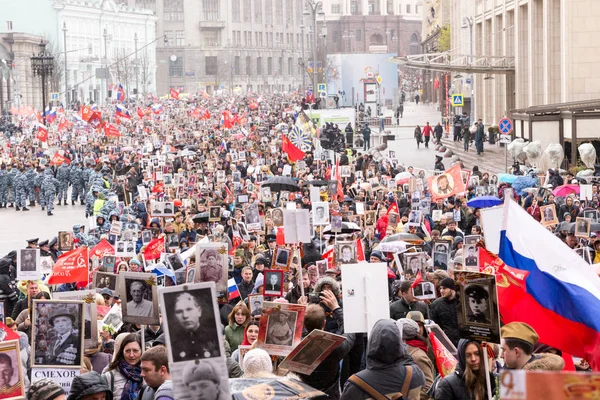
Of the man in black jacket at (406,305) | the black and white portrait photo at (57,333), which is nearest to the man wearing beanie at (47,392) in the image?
the black and white portrait photo at (57,333)

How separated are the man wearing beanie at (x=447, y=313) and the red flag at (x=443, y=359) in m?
1.57

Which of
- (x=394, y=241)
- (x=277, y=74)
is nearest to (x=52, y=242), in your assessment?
(x=394, y=241)

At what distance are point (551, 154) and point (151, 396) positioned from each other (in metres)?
24.5

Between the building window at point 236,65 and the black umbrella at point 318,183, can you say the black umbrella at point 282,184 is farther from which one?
the building window at point 236,65

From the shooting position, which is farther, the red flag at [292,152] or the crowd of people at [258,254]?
the red flag at [292,152]

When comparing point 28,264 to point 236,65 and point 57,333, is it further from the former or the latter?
point 236,65

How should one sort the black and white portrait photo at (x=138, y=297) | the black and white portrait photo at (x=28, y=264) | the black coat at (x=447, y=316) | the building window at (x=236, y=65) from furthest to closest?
the building window at (x=236, y=65) → the black and white portrait photo at (x=28, y=264) → the black coat at (x=447, y=316) → the black and white portrait photo at (x=138, y=297)

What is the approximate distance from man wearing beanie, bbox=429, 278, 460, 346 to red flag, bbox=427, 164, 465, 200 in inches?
408

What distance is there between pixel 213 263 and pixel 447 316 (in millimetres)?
2036

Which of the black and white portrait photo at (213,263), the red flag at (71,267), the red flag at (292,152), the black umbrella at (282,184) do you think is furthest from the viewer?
the red flag at (292,152)

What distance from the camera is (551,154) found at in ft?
95.7

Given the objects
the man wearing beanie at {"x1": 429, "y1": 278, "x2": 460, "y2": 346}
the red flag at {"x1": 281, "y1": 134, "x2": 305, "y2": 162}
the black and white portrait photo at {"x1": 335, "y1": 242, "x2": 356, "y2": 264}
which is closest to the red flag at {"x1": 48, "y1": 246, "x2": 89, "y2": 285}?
the black and white portrait photo at {"x1": 335, "y1": 242, "x2": 356, "y2": 264}

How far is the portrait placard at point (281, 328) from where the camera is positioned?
684 centimetres

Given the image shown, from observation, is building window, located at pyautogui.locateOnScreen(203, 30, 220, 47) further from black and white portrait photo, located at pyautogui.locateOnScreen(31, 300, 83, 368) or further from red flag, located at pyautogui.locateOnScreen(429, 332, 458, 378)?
red flag, located at pyautogui.locateOnScreen(429, 332, 458, 378)
